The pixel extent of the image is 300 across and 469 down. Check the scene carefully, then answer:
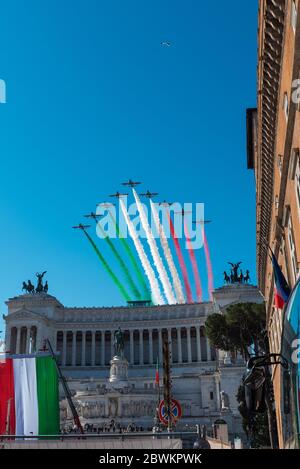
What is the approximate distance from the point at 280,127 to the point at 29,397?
69.0ft

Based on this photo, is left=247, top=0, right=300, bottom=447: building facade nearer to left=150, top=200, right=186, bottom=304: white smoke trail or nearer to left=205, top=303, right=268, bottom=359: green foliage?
left=205, top=303, right=268, bottom=359: green foliage

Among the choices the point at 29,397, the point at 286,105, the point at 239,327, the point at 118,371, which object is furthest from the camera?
the point at 118,371

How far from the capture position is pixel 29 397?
3139 cm

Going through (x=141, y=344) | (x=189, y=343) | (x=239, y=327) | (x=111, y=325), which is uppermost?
(x=111, y=325)

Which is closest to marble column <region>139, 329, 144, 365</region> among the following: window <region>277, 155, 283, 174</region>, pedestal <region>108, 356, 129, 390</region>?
pedestal <region>108, 356, 129, 390</region>

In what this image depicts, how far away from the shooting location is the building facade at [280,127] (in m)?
21.5

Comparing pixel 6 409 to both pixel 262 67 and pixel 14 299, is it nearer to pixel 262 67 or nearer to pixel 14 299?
pixel 262 67

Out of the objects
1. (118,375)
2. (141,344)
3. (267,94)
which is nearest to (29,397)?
(267,94)

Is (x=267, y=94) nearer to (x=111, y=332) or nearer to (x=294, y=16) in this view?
(x=294, y=16)

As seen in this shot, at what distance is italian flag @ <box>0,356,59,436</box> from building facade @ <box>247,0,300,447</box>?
15762 mm

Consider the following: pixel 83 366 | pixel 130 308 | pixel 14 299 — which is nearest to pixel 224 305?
pixel 130 308

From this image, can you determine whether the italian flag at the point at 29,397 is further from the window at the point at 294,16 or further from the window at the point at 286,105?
the window at the point at 294,16

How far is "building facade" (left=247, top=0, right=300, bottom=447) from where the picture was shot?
2150 cm

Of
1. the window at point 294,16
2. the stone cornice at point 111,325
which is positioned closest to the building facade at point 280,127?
the window at point 294,16
